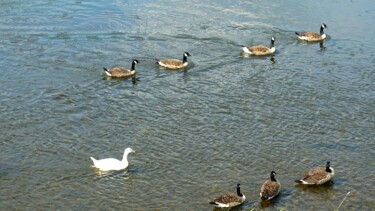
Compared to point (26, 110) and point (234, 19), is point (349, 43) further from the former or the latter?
point (26, 110)

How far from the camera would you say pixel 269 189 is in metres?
12.6

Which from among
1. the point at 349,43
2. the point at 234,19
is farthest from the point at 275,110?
the point at 234,19

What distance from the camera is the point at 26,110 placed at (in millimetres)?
16672

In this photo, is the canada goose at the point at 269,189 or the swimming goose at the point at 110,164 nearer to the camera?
the canada goose at the point at 269,189

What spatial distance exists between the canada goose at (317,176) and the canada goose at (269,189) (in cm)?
68

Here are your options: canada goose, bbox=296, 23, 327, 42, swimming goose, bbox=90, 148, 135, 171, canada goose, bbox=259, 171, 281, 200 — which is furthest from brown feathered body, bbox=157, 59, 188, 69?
canada goose, bbox=259, 171, 281, 200

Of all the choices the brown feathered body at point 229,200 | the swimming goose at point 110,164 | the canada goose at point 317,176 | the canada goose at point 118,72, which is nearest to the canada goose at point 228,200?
the brown feathered body at point 229,200

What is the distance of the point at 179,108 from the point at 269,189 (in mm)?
5326

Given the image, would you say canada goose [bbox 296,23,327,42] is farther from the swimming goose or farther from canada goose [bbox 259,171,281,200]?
the swimming goose

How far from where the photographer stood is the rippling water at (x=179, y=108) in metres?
13.2

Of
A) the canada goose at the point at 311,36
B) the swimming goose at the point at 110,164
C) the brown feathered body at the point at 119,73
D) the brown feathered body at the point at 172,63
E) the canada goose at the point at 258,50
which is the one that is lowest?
the swimming goose at the point at 110,164

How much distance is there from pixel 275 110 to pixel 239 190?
5.21 metres

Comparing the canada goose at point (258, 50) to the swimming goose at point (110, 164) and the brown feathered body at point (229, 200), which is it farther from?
the brown feathered body at point (229, 200)

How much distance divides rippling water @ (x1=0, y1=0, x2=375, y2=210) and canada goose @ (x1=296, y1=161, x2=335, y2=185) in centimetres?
23
